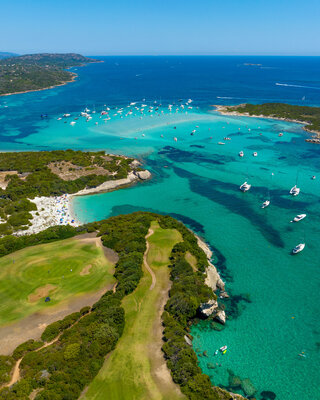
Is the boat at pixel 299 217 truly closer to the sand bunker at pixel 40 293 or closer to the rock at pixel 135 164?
the sand bunker at pixel 40 293

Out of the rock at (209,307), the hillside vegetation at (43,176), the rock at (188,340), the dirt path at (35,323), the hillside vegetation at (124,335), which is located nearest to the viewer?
the hillside vegetation at (124,335)

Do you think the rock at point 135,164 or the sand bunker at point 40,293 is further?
the rock at point 135,164

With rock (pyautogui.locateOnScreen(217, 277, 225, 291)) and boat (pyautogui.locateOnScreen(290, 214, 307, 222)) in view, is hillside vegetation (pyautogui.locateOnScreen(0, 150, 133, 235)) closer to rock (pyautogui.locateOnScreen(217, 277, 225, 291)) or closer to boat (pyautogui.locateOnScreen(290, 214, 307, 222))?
rock (pyautogui.locateOnScreen(217, 277, 225, 291))

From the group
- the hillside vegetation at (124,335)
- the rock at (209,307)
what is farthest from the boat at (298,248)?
the rock at (209,307)

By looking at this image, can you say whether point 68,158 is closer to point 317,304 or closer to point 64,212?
point 64,212

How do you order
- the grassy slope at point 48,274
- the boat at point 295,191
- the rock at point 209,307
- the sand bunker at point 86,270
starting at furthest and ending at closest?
the boat at point 295,191 → the sand bunker at point 86,270 → the grassy slope at point 48,274 → the rock at point 209,307

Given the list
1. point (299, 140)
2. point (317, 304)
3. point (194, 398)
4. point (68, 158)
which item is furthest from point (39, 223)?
point (299, 140)

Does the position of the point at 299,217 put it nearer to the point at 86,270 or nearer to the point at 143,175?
the point at 143,175

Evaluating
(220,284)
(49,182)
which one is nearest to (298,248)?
(220,284)
